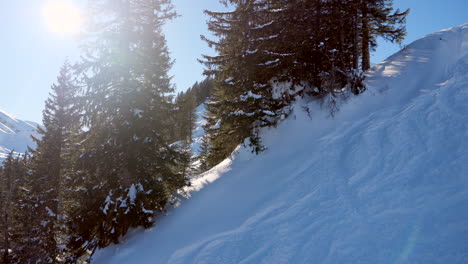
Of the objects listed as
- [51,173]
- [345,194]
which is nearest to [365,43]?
[345,194]

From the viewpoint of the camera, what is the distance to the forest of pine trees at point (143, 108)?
884 centimetres

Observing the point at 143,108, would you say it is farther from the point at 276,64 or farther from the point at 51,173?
the point at 51,173

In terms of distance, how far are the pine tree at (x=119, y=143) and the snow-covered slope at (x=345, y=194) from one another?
1.01m

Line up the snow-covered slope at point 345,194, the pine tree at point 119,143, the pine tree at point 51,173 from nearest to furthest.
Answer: the snow-covered slope at point 345,194 → the pine tree at point 119,143 → the pine tree at point 51,173

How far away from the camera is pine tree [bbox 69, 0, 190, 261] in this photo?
8.61 m

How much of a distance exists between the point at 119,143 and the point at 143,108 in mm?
1656

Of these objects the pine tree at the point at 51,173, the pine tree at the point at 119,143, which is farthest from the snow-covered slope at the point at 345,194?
the pine tree at the point at 51,173

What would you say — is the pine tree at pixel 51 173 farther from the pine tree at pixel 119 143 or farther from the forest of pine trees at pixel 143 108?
the pine tree at pixel 119 143

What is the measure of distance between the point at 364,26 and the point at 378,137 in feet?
38.7

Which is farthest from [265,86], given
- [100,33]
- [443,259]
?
[443,259]

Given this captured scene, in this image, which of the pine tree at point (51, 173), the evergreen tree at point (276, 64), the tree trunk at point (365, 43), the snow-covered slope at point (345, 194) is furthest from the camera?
the tree trunk at point (365, 43)

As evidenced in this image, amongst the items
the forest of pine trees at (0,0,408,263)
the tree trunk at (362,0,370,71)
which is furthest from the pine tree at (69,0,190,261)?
the tree trunk at (362,0,370,71)

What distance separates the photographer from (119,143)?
900 cm

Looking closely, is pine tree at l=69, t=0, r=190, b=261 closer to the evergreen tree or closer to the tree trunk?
the evergreen tree
